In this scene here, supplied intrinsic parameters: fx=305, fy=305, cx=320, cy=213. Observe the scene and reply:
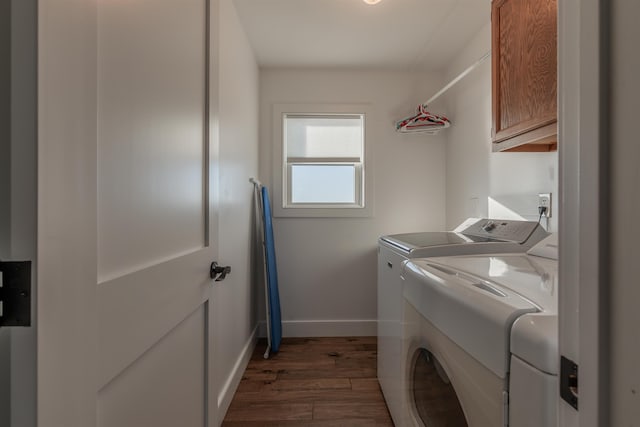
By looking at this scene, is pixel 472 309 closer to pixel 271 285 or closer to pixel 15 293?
pixel 15 293

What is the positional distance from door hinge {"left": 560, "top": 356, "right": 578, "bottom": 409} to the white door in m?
0.67

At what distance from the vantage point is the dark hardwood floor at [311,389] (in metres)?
1.65

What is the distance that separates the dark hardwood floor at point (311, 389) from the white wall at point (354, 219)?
12.2 inches

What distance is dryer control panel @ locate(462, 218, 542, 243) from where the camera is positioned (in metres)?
1.40

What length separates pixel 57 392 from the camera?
417 millimetres

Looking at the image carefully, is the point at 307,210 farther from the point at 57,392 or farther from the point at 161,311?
the point at 57,392

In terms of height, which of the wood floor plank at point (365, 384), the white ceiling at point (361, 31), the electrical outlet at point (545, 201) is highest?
the white ceiling at point (361, 31)

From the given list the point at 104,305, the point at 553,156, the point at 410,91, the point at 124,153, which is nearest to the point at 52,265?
the point at 104,305

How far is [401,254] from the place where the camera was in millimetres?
1470

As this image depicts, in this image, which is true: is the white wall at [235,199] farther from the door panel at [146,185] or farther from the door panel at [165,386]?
the door panel at [146,185]

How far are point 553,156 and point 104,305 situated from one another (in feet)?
6.09

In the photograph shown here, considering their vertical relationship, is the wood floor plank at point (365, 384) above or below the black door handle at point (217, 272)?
below

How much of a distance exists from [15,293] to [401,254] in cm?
134

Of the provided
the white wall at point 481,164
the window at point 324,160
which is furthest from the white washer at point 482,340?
the window at point 324,160
